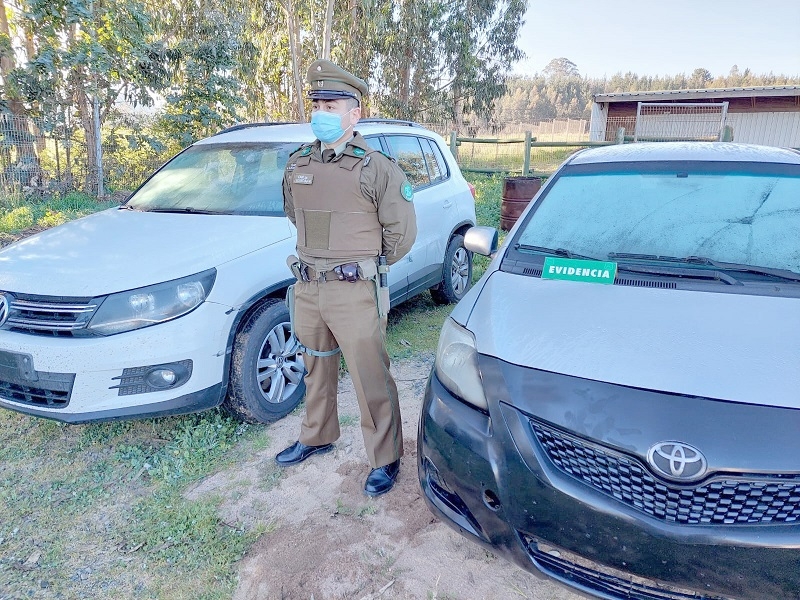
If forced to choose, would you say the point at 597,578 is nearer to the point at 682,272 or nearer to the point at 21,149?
the point at 682,272

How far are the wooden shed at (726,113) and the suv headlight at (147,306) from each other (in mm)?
18688

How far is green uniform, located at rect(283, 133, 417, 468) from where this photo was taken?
230cm

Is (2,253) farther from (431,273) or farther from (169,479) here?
(431,273)

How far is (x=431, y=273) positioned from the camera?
14.7 ft

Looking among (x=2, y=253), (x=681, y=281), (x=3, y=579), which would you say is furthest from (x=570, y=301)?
(x=2, y=253)

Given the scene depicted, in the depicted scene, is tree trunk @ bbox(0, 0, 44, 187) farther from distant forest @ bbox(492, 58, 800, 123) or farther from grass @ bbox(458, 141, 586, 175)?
distant forest @ bbox(492, 58, 800, 123)

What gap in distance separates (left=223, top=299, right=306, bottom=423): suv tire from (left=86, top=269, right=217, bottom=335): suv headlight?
1.22 ft

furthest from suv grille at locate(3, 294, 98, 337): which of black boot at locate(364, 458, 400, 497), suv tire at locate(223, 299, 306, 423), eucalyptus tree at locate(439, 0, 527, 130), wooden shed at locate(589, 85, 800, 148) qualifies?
eucalyptus tree at locate(439, 0, 527, 130)

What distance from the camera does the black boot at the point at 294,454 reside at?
2.78 meters

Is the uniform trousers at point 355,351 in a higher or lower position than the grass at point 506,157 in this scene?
lower

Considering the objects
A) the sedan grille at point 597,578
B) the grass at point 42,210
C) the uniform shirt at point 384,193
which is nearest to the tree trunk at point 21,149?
the grass at point 42,210

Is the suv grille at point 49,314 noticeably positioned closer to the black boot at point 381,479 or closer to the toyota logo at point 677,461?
the black boot at point 381,479

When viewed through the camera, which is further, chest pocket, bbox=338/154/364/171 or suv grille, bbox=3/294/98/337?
suv grille, bbox=3/294/98/337

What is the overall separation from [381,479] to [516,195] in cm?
545
